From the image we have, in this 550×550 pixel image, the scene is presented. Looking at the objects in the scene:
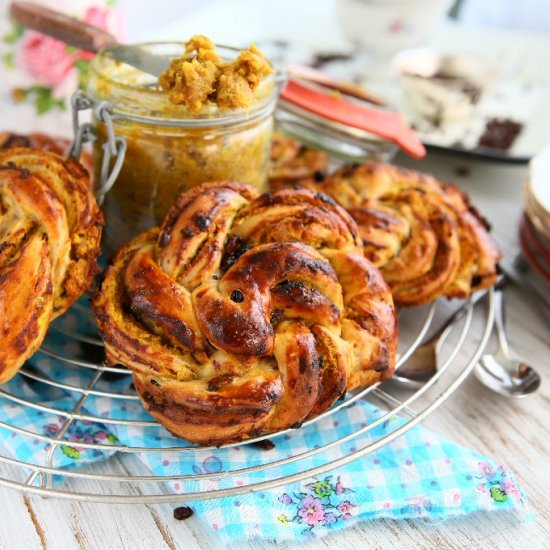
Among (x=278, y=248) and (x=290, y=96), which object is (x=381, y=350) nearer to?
(x=278, y=248)

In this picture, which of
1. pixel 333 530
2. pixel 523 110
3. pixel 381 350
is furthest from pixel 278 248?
pixel 523 110

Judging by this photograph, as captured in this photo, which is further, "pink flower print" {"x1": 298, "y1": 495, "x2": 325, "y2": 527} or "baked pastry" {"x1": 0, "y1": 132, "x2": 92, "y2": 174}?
"baked pastry" {"x1": 0, "y1": 132, "x2": 92, "y2": 174}

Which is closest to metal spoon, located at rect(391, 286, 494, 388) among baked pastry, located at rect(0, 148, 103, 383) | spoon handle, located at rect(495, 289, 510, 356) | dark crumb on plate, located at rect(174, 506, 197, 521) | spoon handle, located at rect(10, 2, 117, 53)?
spoon handle, located at rect(495, 289, 510, 356)

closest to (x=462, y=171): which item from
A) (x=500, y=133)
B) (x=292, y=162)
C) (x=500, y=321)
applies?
(x=500, y=133)

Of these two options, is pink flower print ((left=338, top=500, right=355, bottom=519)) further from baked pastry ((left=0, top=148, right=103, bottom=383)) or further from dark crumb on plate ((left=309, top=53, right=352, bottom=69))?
dark crumb on plate ((left=309, top=53, right=352, bottom=69))

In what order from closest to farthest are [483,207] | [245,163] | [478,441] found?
[478,441], [245,163], [483,207]

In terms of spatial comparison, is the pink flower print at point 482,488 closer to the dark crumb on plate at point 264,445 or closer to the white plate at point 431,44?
the dark crumb on plate at point 264,445

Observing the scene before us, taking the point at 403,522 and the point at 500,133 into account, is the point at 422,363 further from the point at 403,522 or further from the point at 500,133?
the point at 500,133
